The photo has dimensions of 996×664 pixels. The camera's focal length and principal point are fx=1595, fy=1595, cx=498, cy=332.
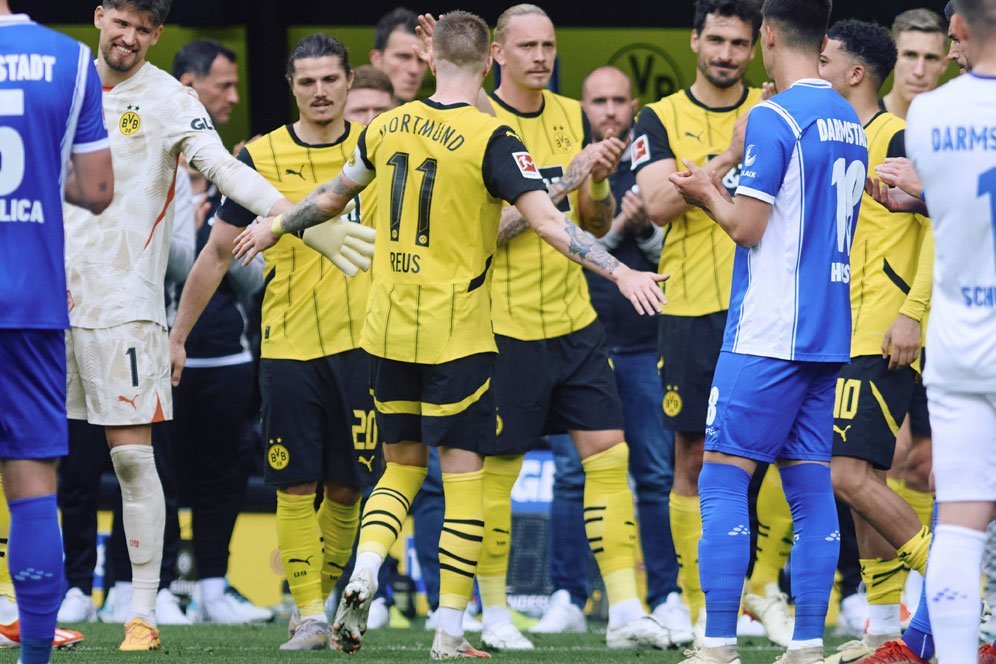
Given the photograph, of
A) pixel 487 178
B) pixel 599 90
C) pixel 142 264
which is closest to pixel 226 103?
pixel 599 90

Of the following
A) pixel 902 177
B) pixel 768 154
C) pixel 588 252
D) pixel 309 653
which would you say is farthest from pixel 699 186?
pixel 309 653

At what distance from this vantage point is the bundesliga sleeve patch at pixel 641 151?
747cm

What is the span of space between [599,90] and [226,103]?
2233 mm

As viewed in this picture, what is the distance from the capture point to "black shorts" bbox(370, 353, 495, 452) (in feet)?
20.6

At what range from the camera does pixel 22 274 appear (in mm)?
4645

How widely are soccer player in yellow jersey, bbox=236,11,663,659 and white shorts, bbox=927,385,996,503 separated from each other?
222 cm

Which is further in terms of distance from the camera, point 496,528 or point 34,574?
point 496,528

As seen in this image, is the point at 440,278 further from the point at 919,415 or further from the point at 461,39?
the point at 919,415

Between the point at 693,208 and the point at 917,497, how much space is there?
1745mm

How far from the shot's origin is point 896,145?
21.6ft

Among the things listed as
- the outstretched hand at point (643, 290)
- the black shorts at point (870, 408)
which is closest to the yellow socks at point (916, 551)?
the black shorts at point (870, 408)

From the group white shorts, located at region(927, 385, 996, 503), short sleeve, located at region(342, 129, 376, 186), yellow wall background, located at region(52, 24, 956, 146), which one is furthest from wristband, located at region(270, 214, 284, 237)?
yellow wall background, located at region(52, 24, 956, 146)

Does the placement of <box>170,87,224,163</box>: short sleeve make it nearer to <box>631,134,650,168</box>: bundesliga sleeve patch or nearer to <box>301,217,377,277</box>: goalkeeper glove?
<box>301,217,377,277</box>: goalkeeper glove

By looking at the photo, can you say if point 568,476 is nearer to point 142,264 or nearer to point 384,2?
point 142,264
